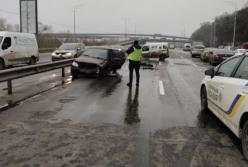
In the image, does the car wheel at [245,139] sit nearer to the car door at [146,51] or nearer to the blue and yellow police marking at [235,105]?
the blue and yellow police marking at [235,105]

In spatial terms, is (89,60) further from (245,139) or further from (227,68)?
(245,139)

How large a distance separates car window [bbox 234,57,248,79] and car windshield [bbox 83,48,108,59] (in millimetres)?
10416

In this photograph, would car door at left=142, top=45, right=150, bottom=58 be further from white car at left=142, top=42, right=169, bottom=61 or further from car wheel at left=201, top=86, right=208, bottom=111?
car wheel at left=201, top=86, right=208, bottom=111

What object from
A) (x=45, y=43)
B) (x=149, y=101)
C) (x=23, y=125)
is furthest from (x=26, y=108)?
(x=45, y=43)

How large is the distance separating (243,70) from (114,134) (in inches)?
102

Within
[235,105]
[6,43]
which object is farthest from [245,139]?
[6,43]

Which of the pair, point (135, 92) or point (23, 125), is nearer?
point (23, 125)

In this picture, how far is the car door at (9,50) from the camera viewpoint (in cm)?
1775

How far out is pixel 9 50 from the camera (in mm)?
18047

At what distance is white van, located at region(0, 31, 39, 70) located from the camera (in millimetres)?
17672

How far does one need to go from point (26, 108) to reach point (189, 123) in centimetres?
408

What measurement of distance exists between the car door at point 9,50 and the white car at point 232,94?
13783 millimetres

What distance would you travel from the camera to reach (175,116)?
7.19 metres

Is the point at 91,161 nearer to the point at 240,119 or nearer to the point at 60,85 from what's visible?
the point at 240,119
